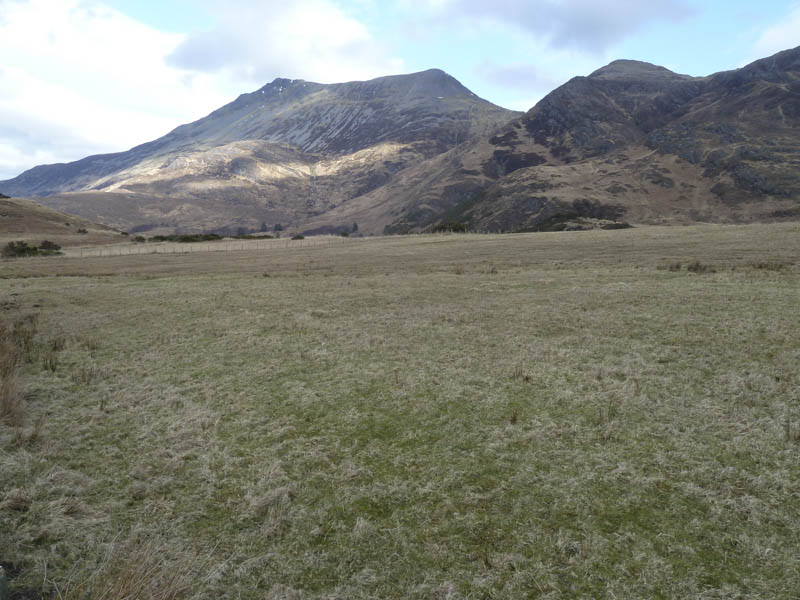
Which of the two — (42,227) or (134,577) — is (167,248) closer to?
(42,227)

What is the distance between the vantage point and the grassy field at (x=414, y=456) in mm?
5918

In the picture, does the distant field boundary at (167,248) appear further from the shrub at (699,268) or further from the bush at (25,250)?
the shrub at (699,268)

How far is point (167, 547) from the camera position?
621cm

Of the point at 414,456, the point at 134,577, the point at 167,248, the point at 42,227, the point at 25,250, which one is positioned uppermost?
the point at 42,227

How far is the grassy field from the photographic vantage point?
592 cm

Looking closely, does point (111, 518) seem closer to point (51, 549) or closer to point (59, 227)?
point (51, 549)

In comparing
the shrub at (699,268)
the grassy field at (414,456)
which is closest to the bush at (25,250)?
the grassy field at (414,456)

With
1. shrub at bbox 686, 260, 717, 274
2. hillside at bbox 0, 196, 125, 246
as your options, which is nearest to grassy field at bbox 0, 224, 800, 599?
shrub at bbox 686, 260, 717, 274

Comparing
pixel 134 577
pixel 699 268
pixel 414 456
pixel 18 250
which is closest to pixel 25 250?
pixel 18 250

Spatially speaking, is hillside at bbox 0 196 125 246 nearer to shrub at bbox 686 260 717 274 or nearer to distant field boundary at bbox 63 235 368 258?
distant field boundary at bbox 63 235 368 258

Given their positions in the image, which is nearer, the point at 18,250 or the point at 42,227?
the point at 18,250

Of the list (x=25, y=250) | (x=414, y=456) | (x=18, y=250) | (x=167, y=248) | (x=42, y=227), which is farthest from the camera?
(x=42, y=227)

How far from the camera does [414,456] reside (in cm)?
890

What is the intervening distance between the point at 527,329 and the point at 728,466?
412 inches
